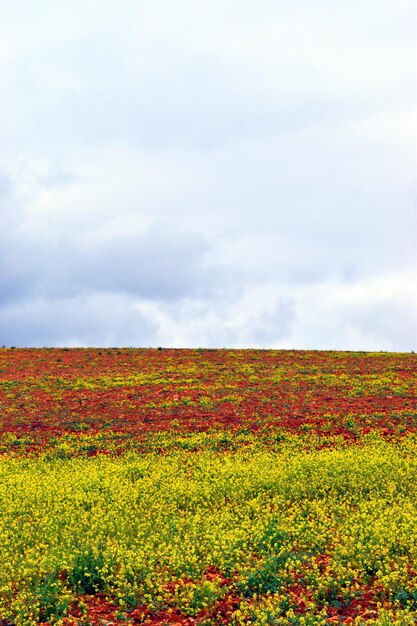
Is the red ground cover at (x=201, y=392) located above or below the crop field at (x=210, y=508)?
above

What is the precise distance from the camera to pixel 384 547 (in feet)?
39.1

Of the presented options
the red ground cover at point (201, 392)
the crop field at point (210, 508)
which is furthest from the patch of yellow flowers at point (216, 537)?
the red ground cover at point (201, 392)

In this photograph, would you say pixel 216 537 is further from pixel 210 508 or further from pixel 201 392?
pixel 201 392

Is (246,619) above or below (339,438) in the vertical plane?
below

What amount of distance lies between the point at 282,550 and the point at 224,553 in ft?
3.44

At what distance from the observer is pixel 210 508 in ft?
51.0

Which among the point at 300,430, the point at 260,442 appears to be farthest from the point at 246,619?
the point at 300,430

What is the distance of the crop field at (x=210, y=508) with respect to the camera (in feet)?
34.6

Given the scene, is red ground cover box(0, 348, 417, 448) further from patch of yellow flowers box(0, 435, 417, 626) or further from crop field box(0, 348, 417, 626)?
patch of yellow flowers box(0, 435, 417, 626)

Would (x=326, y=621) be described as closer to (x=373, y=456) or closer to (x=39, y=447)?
(x=373, y=456)

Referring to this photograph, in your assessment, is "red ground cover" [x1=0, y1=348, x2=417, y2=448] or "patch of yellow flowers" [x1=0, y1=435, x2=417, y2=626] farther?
"red ground cover" [x1=0, y1=348, x2=417, y2=448]

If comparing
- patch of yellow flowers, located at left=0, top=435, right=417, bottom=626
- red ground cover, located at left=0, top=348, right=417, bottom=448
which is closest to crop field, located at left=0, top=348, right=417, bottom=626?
patch of yellow flowers, located at left=0, top=435, right=417, bottom=626

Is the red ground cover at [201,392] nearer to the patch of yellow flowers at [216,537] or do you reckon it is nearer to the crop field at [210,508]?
the crop field at [210,508]

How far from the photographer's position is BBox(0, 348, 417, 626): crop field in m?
10.5
